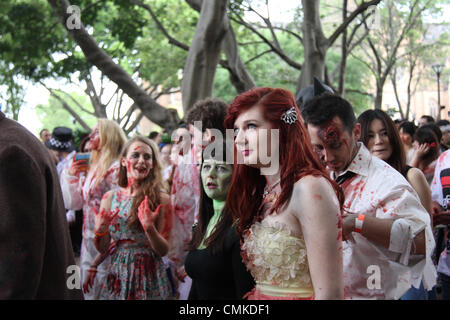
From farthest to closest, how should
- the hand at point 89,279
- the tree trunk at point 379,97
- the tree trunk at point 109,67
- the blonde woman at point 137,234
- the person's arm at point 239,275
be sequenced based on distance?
the tree trunk at point 379,97 → the tree trunk at point 109,67 → the hand at point 89,279 → the blonde woman at point 137,234 → the person's arm at point 239,275

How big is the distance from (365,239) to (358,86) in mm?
26136

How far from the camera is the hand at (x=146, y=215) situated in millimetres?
4074

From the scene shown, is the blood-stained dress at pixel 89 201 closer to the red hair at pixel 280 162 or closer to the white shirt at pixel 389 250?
Answer: the red hair at pixel 280 162

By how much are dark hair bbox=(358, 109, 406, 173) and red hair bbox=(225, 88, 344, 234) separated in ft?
4.32

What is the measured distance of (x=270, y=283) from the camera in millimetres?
2318

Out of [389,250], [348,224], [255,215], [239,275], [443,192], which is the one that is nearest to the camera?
[255,215]

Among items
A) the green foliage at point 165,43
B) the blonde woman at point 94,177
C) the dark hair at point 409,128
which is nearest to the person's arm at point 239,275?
the blonde woman at point 94,177

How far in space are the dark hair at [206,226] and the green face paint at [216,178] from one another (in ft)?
0.21

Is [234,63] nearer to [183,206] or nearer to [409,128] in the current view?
[409,128]

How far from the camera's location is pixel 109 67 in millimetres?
7754

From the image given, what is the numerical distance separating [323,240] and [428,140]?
370 cm

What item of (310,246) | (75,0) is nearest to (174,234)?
(310,246)

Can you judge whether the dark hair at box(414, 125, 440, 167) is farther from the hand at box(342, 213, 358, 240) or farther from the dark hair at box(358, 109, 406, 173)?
the hand at box(342, 213, 358, 240)

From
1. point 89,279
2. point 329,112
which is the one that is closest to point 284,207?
point 329,112
